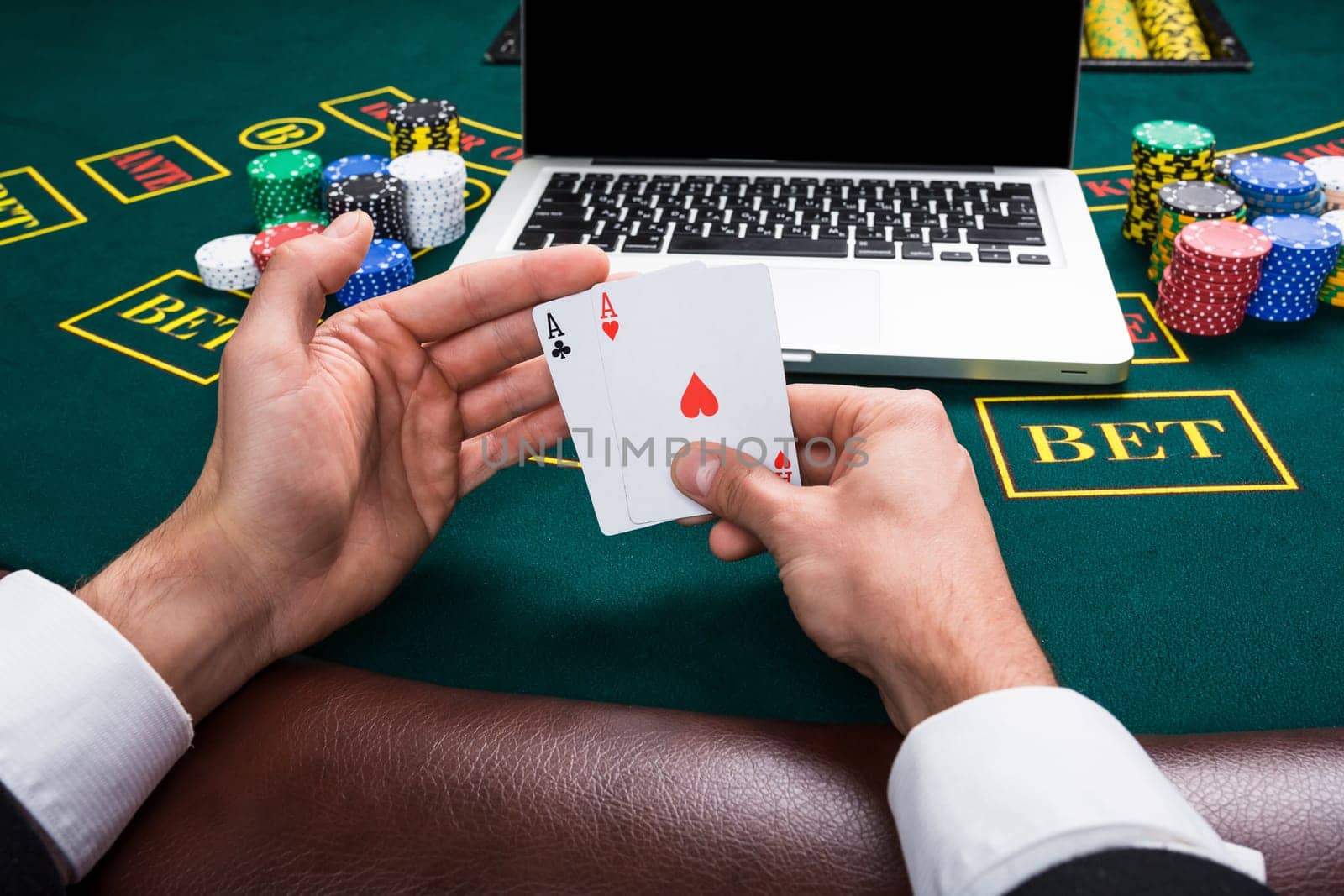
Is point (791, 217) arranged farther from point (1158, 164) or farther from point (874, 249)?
point (1158, 164)

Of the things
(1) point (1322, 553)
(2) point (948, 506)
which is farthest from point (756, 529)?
(1) point (1322, 553)

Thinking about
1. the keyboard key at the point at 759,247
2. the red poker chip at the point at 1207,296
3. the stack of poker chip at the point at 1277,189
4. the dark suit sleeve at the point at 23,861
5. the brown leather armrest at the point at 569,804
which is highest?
the stack of poker chip at the point at 1277,189

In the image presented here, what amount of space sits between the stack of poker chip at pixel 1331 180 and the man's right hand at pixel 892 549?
2.97 ft

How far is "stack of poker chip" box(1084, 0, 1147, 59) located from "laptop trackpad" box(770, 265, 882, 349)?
5.14 ft

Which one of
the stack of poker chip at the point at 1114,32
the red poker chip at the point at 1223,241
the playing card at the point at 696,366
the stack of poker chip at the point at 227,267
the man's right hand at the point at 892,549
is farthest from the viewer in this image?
the stack of poker chip at the point at 1114,32

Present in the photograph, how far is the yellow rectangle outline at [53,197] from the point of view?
1812 mm

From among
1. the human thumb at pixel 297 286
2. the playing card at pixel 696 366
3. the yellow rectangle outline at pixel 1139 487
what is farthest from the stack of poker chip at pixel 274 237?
the yellow rectangle outline at pixel 1139 487

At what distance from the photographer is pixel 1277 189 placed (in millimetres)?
1532

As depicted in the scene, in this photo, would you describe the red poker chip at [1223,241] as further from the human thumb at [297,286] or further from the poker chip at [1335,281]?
the human thumb at [297,286]

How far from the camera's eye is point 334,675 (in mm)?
966

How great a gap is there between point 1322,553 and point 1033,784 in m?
0.58

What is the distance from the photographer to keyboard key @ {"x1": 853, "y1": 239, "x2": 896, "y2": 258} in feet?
5.04

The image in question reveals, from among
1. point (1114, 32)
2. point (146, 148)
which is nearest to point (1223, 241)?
Answer: point (1114, 32)

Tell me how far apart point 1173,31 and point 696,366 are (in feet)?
6.89
